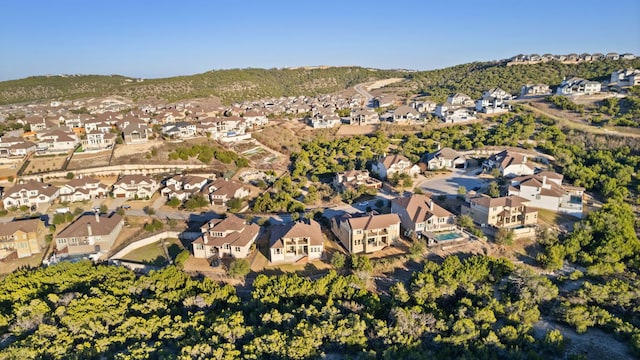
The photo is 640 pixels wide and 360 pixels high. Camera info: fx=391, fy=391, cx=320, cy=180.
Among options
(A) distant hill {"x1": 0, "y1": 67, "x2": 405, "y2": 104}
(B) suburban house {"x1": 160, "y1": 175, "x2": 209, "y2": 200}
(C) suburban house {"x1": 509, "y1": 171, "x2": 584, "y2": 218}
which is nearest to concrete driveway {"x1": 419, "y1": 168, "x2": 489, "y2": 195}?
(C) suburban house {"x1": 509, "y1": 171, "x2": 584, "y2": 218}

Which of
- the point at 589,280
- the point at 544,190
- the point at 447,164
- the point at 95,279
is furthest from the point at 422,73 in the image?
the point at 95,279

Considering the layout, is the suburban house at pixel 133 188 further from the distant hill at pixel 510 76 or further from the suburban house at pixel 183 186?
the distant hill at pixel 510 76

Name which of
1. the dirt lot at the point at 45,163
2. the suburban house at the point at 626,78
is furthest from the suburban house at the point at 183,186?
the suburban house at the point at 626,78

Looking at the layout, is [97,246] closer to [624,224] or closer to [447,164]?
[447,164]

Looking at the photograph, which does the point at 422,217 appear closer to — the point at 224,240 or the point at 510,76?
the point at 224,240

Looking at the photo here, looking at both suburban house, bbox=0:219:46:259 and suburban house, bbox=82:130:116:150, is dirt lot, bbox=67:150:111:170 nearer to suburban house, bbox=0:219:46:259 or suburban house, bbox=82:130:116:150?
suburban house, bbox=82:130:116:150

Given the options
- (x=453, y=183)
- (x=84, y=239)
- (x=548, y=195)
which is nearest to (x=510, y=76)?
(x=453, y=183)
